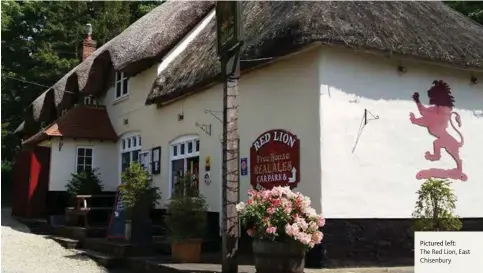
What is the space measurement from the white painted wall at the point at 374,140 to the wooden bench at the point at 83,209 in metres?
8.19

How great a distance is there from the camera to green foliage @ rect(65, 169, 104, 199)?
16609mm

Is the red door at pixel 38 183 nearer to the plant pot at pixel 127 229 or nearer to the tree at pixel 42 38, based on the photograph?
the plant pot at pixel 127 229

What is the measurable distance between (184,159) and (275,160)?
406 centimetres

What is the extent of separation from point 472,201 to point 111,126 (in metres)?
11.9

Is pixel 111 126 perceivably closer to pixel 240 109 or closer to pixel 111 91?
pixel 111 91

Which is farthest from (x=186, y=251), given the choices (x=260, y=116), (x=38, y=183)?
(x=38, y=183)

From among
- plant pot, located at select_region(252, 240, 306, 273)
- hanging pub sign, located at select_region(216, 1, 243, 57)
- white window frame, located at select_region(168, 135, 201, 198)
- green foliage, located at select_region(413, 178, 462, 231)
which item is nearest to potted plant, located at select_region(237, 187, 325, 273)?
plant pot, located at select_region(252, 240, 306, 273)

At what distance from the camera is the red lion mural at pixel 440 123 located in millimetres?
10344

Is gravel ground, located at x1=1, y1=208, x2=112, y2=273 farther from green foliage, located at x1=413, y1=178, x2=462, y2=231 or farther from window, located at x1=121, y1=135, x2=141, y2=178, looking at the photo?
green foliage, located at x1=413, y1=178, x2=462, y2=231

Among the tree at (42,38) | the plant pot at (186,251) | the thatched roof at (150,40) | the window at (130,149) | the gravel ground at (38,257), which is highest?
the tree at (42,38)

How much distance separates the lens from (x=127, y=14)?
33.6 m

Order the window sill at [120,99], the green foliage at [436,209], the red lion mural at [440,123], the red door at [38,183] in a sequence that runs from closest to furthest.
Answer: the green foliage at [436,209], the red lion mural at [440,123], the window sill at [120,99], the red door at [38,183]

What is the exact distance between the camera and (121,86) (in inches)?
712

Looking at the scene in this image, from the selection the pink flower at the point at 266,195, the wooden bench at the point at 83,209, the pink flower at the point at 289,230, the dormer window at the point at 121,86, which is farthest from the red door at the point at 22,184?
the pink flower at the point at 289,230
